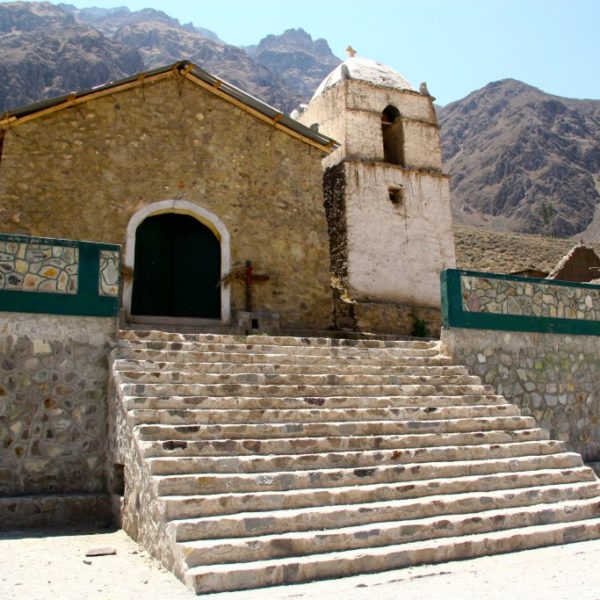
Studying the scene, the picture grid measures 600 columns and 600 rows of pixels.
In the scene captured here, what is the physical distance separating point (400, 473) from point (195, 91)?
847cm

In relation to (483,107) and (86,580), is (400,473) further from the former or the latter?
(483,107)

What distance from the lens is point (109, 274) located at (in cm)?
689

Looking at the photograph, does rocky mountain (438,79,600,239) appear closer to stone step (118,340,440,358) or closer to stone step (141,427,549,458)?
stone step (118,340,440,358)

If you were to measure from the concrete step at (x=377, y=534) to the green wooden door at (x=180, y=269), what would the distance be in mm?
7327

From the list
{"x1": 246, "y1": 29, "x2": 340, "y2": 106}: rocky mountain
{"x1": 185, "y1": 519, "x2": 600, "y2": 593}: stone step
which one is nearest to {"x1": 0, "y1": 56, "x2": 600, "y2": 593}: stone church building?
{"x1": 185, "y1": 519, "x2": 600, "y2": 593}: stone step

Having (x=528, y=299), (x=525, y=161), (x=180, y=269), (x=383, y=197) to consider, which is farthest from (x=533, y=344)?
(x=525, y=161)

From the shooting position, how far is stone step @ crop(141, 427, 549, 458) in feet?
17.2

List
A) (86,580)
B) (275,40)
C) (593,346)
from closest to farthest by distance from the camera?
1. (86,580)
2. (593,346)
3. (275,40)

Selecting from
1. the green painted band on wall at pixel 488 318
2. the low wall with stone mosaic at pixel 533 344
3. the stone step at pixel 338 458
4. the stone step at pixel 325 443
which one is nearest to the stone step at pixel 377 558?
the stone step at pixel 338 458

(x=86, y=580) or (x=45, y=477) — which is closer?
(x=86, y=580)

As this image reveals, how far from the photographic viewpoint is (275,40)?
498ft

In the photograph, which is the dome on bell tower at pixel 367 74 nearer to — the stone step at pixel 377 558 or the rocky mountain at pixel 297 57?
the stone step at pixel 377 558

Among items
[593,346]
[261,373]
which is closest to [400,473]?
[261,373]

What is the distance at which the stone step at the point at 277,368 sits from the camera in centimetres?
646
